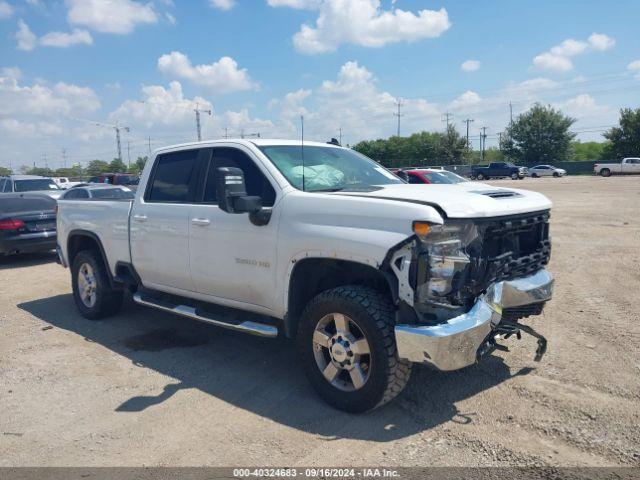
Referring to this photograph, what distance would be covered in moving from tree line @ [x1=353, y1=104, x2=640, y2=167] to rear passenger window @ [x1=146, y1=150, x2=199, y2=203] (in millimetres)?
68481

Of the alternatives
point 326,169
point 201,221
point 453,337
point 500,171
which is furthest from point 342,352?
point 500,171

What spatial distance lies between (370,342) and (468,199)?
3.97ft

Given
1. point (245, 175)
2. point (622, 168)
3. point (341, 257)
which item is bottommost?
point (341, 257)

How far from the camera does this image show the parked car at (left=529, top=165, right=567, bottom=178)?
57875 mm

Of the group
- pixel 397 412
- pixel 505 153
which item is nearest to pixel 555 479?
pixel 397 412

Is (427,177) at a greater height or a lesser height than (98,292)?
greater

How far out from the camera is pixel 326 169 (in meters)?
4.80

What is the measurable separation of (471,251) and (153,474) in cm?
249

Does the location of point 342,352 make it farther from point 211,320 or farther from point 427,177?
point 427,177

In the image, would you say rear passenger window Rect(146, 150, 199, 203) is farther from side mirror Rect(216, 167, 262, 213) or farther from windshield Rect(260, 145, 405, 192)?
side mirror Rect(216, 167, 262, 213)

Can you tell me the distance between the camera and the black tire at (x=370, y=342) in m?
3.59

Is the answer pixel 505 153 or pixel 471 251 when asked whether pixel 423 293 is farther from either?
pixel 505 153

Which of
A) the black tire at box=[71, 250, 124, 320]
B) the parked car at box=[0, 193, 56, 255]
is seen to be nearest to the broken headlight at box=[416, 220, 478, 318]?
the black tire at box=[71, 250, 124, 320]

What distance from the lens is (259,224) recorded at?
169 inches
